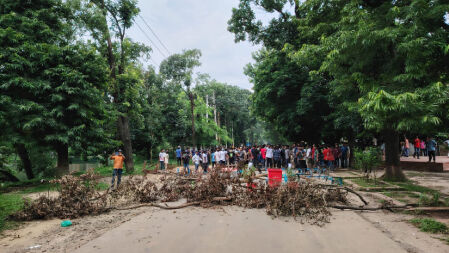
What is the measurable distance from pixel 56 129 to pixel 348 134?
59.4 feet

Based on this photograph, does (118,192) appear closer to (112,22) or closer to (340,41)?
(340,41)

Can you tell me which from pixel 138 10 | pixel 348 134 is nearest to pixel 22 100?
pixel 138 10

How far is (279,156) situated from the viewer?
58.9 feet

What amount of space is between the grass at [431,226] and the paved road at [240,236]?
0.96 m

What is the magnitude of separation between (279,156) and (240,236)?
13.2 m

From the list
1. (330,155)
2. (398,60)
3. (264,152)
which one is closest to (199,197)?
(398,60)

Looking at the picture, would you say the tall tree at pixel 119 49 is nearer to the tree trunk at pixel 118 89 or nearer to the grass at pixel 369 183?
the tree trunk at pixel 118 89

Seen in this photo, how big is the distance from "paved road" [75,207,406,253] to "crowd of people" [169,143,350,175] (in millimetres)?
8310

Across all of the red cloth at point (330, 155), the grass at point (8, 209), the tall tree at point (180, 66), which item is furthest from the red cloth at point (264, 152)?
the tall tree at point (180, 66)

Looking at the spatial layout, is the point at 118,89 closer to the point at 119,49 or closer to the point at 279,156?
the point at 119,49

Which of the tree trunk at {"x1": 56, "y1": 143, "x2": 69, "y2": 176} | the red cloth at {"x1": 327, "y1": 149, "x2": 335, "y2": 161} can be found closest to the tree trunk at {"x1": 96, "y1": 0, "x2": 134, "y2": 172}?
the tree trunk at {"x1": 56, "y1": 143, "x2": 69, "y2": 176}

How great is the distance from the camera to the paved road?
4605 millimetres

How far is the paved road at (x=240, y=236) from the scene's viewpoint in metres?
4.61

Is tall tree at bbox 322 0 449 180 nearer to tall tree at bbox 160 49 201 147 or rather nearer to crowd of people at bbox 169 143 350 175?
crowd of people at bbox 169 143 350 175
